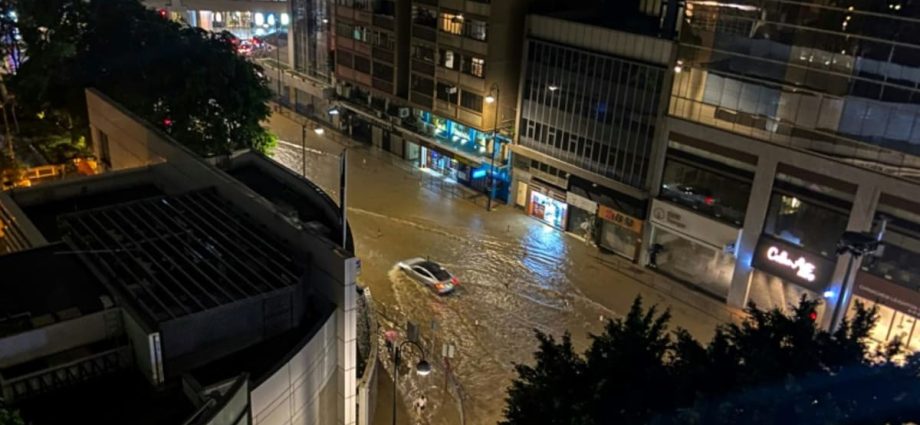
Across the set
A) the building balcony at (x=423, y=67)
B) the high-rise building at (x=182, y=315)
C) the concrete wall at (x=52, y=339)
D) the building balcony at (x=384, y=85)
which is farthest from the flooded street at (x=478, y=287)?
the concrete wall at (x=52, y=339)

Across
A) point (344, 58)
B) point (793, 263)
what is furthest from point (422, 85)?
point (793, 263)

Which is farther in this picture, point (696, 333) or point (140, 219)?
point (696, 333)

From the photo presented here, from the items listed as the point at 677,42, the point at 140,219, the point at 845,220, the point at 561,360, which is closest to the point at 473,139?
the point at 677,42

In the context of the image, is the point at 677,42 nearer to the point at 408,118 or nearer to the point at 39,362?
the point at 408,118

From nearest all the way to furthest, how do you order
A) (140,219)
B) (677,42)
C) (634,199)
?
(140,219), (677,42), (634,199)

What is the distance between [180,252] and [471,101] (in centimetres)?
2868

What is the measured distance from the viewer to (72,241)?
18.6 meters

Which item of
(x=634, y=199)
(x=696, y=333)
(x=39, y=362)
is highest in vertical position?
(x=39, y=362)

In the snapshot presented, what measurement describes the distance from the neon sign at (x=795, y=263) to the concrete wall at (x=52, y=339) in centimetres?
2668

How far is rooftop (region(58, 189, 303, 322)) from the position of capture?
16.3 m

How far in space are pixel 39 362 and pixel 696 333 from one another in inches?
992

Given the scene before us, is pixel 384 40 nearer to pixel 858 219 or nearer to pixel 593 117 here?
pixel 593 117

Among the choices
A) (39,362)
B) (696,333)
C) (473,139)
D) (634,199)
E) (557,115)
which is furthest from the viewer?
(473,139)

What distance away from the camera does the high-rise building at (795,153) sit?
91.1 feet
